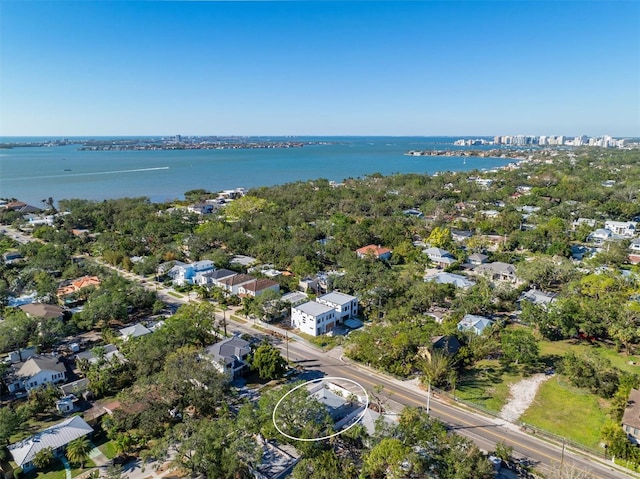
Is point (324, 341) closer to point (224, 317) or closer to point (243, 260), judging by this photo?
point (224, 317)

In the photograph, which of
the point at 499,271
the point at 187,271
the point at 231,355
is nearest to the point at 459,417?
the point at 231,355

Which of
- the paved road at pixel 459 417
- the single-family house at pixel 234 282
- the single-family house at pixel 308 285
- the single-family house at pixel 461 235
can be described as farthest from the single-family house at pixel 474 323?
the single-family house at pixel 461 235

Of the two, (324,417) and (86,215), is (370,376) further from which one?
(86,215)

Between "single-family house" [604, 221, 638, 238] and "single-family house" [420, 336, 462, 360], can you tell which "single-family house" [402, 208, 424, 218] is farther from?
"single-family house" [420, 336, 462, 360]

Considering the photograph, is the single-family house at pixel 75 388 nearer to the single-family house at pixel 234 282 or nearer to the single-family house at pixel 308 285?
the single-family house at pixel 234 282

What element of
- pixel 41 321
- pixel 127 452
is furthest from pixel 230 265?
pixel 127 452

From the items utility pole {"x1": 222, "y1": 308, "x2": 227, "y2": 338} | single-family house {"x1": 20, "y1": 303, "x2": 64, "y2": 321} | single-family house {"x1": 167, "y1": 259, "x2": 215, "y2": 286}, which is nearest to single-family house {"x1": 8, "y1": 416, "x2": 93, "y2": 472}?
utility pole {"x1": 222, "y1": 308, "x2": 227, "y2": 338}
